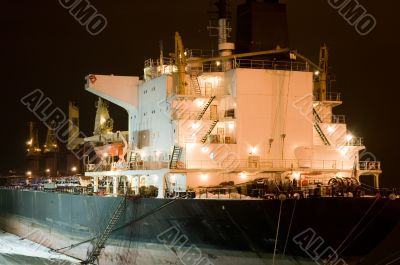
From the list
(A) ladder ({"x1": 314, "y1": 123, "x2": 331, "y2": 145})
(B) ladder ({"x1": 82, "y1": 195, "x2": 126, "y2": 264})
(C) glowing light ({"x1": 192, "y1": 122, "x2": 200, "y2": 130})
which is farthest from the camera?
(A) ladder ({"x1": 314, "y1": 123, "x2": 331, "y2": 145})

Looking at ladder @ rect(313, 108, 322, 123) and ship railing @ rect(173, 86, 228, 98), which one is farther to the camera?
ladder @ rect(313, 108, 322, 123)

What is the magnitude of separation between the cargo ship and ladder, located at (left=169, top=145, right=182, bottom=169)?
4 cm

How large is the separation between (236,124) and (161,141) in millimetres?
4001

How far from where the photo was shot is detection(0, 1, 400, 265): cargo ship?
19562 mm

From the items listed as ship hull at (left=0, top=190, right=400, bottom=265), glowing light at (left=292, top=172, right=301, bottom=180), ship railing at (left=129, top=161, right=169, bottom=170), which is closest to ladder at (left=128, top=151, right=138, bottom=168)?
ship railing at (left=129, top=161, right=169, bottom=170)

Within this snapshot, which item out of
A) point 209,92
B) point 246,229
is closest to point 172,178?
point 209,92

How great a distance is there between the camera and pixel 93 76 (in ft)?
98.1

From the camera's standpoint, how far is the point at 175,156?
2461 cm

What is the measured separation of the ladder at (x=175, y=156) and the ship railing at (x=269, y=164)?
544 millimetres

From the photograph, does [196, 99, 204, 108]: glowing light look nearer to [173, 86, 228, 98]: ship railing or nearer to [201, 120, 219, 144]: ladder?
[173, 86, 228, 98]: ship railing

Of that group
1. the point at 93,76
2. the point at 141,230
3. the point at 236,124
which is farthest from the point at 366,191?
the point at 93,76

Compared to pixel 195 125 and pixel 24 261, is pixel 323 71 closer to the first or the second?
pixel 195 125

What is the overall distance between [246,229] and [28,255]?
1672 cm

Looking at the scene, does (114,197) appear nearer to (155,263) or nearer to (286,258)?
(155,263)
